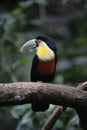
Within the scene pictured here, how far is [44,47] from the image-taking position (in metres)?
4.20

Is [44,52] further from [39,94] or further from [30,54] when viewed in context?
[30,54]

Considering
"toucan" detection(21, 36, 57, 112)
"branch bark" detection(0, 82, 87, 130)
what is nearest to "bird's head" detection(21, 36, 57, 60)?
"toucan" detection(21, 36, 57, 112)

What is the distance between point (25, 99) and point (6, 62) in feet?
8.14

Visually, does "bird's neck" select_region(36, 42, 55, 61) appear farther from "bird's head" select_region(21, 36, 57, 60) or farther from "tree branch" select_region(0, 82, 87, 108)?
"tree branch" select_region(0, 82, 87, 108)

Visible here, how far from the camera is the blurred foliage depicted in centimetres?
479

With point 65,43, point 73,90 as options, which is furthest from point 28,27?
point 73,90

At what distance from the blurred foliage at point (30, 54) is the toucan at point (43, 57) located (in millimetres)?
481

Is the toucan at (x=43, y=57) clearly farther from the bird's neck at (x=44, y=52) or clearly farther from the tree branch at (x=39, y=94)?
the tree branch at (x=39, y=94)

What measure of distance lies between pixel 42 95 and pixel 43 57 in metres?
0.55

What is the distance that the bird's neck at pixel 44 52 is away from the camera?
4.18 metres

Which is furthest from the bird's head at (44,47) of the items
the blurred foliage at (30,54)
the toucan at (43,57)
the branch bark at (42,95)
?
the blurred foliage at (30,54)

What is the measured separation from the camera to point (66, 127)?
4.78m

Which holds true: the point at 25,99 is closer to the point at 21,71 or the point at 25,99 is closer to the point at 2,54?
the point at 2,54

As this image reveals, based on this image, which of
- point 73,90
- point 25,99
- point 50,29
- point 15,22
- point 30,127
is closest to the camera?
point 25,99
